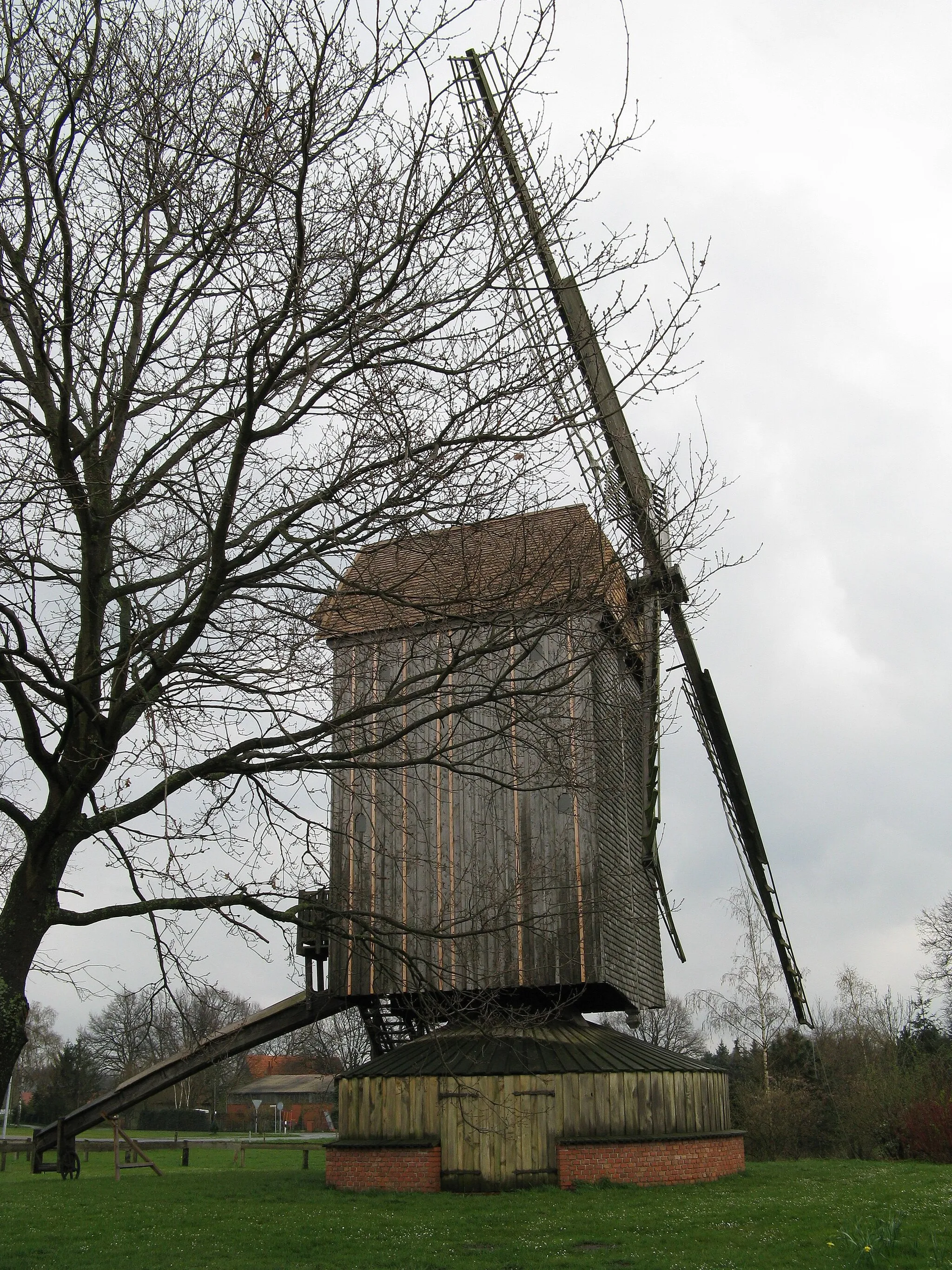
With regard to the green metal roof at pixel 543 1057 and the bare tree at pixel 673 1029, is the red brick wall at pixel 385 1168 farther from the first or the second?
the bare tree at pixel 673 1029

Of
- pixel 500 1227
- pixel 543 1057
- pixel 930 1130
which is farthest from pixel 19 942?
pixel 930 1130

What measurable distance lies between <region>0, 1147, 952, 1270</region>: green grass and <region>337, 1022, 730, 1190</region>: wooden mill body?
0.73 m

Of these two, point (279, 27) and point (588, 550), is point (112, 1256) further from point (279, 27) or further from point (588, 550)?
point (279, 27)

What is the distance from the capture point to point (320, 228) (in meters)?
6.74

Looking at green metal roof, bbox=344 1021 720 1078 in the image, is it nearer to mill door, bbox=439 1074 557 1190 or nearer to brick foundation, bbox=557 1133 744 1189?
mill door, bbox=439 1074 557 1190

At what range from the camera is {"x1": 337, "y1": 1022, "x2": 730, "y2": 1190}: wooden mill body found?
14.9 m

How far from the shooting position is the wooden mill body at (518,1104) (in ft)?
49.0

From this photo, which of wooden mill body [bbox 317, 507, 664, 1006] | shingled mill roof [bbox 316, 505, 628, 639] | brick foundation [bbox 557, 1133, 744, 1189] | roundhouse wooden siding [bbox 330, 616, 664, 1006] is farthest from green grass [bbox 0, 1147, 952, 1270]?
shingled mill roof [bbox 316, 505, 628, 639]

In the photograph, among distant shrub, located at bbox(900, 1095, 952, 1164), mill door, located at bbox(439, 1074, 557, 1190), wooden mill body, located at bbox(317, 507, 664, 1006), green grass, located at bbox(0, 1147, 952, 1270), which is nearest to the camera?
→ wooden mill body, located at bbox(317, 507, 664, 1006)

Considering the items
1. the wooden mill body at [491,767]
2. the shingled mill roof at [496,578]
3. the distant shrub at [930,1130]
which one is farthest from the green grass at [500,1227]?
the shingled mill roof at [496,578]

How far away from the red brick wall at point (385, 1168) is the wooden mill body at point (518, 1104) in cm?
13

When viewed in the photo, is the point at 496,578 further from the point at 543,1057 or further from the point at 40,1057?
the point at 40,1057

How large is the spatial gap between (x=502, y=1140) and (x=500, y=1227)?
3.54 meters

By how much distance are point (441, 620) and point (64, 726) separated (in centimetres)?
225
